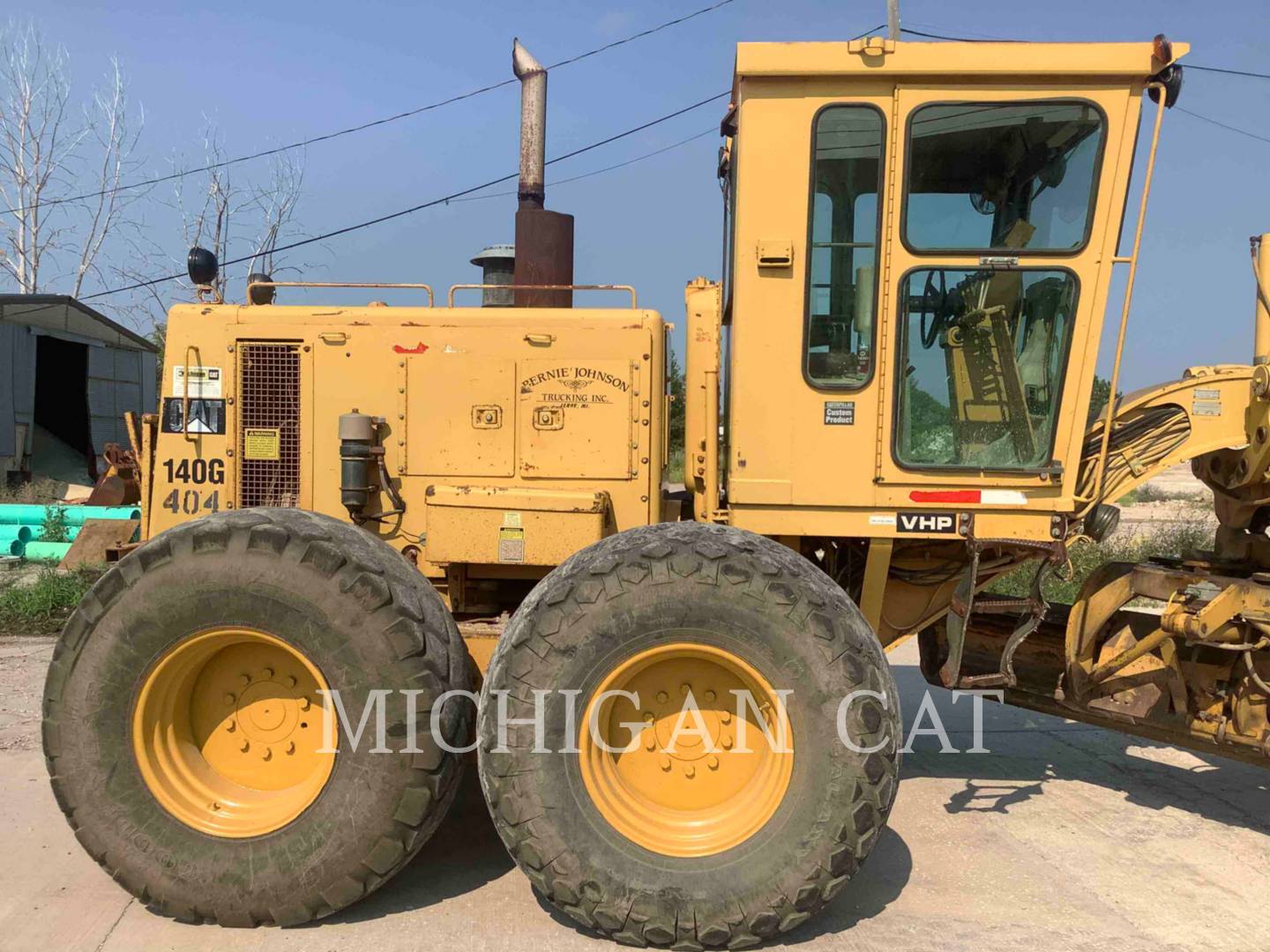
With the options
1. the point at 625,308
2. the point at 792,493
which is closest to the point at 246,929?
the point at 792,493

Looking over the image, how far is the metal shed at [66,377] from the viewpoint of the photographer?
1762cm

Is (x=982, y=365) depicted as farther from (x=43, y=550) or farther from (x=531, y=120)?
(x=43, y=550)

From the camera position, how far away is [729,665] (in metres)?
3.08

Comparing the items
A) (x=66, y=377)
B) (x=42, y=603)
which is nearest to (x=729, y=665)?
(x=42, y=603)

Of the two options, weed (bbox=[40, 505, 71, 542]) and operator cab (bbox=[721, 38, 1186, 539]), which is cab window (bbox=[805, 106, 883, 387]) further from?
weed (bbox=[40, 505, 71, 542])

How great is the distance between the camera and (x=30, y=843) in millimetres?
3697

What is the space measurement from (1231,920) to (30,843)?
4702 mm

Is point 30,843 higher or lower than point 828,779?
lower

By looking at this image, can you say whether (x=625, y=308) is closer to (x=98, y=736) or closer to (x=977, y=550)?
(x=977, y=550)

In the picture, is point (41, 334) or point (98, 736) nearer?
point (98, 736)

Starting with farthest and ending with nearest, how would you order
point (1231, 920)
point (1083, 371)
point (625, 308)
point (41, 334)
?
1. point (41, 334)
2. point (625, 308)
3. point (1083, 371)
4. point (1231, 920)

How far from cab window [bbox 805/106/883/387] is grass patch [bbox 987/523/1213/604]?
4216 mm

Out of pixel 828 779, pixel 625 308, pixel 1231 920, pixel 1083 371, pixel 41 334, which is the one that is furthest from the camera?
pixel 41 334

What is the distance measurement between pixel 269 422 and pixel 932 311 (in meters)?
2.84
